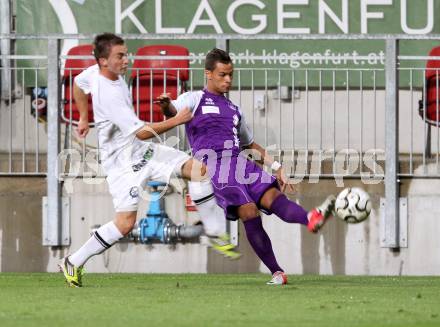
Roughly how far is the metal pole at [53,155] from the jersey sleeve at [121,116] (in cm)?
305

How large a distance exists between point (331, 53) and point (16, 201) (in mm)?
3613

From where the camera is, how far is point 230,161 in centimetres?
1099

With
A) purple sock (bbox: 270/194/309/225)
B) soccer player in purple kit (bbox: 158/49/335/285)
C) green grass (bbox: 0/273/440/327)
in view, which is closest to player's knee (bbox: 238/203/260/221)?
soccer player in purple kit (bbox: 158/49/335/285)

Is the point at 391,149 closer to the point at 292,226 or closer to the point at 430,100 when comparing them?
the point at 430,100

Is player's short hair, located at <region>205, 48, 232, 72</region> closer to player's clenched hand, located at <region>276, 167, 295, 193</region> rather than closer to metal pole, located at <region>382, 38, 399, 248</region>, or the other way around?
player's clenched hand, located at <region>276, 167, 295, 193</region>

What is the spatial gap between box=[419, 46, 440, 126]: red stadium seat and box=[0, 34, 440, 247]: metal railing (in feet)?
0.26

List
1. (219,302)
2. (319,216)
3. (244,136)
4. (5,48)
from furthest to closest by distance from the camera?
(5,48) < (244,136) < (319,216) < (219,302)

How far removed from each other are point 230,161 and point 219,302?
1.90m

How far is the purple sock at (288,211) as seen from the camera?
10641mm

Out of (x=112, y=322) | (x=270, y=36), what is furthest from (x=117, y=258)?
(x=112, y=322)

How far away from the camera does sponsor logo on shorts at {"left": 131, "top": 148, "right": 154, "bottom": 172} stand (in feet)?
35.0

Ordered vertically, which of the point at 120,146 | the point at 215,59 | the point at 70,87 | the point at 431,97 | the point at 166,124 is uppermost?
the point at 215,59

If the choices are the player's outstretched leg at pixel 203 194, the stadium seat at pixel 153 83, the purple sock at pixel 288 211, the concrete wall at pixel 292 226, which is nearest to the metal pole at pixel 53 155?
the concrete wall at pixel 292 226

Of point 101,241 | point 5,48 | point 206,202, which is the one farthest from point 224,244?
point 5,48
